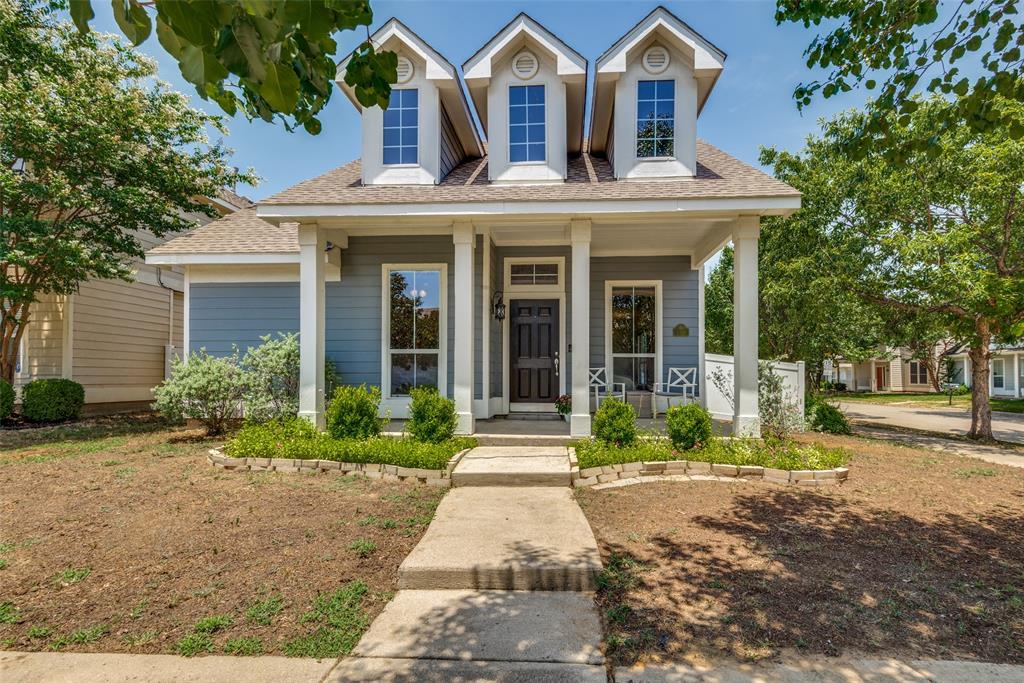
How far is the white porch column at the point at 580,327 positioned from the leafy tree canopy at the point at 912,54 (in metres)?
3.35

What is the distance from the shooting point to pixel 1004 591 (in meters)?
3.25

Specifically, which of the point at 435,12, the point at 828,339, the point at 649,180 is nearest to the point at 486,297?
the point at 649,180

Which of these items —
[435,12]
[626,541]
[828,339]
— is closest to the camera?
[626,541]

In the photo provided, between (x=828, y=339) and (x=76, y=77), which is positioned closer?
(x=76, y=77)

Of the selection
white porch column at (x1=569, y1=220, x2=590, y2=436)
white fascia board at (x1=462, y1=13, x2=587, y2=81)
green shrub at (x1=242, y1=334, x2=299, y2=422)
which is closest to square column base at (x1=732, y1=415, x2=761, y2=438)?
white porch column at (x1=569, y1=220, x2=590, y2=436)

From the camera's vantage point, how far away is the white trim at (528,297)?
30.1ft

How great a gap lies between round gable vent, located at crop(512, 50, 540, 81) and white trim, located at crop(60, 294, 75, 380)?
10.5m

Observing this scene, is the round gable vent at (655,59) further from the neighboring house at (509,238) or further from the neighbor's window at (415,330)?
the neighbor's window at (415,330)

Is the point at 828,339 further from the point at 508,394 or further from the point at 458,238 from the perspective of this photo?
the point at 458,238

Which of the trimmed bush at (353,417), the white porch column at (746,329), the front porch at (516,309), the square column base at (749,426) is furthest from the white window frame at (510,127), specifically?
the square column base at (749,426)

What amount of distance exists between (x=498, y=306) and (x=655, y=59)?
4.37 metres

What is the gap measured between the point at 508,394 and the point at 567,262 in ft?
8.44

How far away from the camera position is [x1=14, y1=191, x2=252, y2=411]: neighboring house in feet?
37.0

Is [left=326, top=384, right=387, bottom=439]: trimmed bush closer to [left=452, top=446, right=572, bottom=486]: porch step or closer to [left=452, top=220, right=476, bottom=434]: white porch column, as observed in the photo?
[left=452, top=220, right=476, bottom=434]: white porch column
